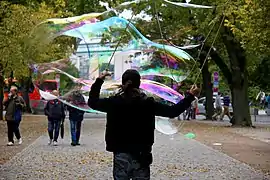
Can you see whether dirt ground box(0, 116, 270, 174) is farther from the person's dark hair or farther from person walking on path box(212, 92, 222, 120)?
person walking on path box(212, 92, 222, 120)

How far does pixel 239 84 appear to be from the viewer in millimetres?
27969

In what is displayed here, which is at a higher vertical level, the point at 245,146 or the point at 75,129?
the point at 75,129

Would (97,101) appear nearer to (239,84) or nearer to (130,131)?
(130,131)

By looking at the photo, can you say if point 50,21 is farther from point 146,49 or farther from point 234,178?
point 234,178

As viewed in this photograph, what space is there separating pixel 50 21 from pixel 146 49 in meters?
1.90

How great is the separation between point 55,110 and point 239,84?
42.7ft

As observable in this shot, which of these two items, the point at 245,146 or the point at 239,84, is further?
the point at 239,84

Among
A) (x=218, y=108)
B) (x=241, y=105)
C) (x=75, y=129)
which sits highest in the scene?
(x=75, y=129)

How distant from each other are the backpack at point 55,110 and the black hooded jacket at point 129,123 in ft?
37.7

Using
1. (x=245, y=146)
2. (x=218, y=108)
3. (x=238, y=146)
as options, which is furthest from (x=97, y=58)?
(x=218, y=108)

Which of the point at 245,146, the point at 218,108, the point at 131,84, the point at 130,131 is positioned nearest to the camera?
the point at 130,131

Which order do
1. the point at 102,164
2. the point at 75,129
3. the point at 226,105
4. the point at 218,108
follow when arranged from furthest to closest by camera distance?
1. the point at 218,108
2. the point at 226,105
3. the point at 75,129
4. the point at 102,164

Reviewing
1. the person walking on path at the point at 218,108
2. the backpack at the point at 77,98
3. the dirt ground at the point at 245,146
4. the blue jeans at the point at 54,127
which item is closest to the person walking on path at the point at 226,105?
the person walking on path at the point at 218,108

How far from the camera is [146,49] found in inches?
438
